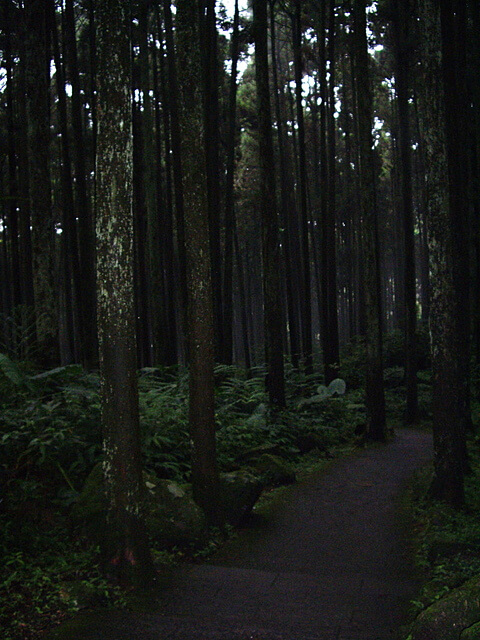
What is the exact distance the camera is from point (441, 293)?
784cm

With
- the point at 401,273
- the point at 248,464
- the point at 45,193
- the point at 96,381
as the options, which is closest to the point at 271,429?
the point at 248,464

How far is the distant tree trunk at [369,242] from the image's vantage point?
1382 cm

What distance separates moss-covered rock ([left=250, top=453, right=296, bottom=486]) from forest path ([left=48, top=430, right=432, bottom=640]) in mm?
631

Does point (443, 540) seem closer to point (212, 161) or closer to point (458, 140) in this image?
point (458, 140)

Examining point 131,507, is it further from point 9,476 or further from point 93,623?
point 9,476

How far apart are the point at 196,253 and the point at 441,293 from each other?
317 centimetres

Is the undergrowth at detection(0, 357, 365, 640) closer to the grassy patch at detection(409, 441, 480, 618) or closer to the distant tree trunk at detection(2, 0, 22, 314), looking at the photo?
the grassy patch at detection(409, 441, 480, 618)

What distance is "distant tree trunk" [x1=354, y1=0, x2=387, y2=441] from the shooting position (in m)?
13.8

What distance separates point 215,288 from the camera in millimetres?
16016

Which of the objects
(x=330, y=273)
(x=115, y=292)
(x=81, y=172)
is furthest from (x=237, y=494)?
(x=330, y=273)

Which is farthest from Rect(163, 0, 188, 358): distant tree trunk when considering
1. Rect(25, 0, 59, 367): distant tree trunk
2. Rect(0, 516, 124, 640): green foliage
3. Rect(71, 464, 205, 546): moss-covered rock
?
Rect(0, 516, 124, 640): green foliage

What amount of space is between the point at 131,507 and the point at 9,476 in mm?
2015

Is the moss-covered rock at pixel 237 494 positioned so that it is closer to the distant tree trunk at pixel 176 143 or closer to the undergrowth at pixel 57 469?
the undergrowth at pixel 57 469

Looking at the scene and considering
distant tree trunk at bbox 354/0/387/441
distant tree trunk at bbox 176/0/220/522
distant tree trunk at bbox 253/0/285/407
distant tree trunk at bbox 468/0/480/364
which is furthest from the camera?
distant tree trunk at bbox 354/0/387/441
